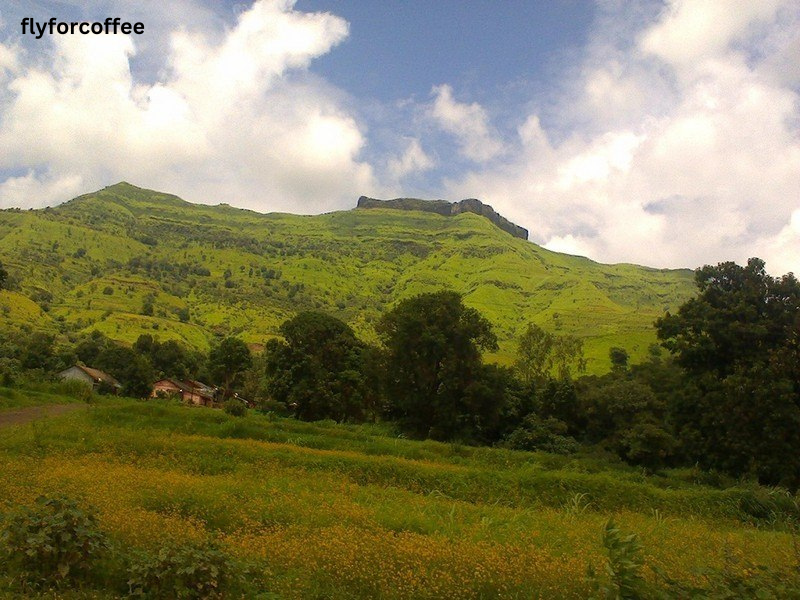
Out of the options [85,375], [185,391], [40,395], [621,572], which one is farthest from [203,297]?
[621,572]

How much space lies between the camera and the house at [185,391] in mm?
72438

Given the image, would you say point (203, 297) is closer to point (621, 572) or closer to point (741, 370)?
point (741, 370)

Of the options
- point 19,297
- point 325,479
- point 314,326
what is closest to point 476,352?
point 314,326

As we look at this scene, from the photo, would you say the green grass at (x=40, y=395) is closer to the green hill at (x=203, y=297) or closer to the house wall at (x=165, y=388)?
the house wall at (x=165, y=388)

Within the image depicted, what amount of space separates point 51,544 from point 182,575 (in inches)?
67.7

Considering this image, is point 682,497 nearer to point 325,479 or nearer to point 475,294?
point 325,479

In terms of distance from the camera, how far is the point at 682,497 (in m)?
17.5

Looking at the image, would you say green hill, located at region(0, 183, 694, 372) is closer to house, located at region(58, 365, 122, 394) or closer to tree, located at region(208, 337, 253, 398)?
house, located at region(58, 365, 122, 394)

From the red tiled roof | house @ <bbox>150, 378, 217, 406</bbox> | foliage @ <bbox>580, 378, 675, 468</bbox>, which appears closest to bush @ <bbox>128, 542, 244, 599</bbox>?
foliage @ <bbox>580, 378, 675, 468</bbox>

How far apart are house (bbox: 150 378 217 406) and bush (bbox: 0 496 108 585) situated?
2607 inches

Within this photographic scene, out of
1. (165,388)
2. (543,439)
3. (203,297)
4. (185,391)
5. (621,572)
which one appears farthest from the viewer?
(203,297)

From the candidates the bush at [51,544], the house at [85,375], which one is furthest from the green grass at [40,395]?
the house at [85,375]

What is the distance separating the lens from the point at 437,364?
34500 millimetres

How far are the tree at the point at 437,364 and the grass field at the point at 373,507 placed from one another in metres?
9.90
